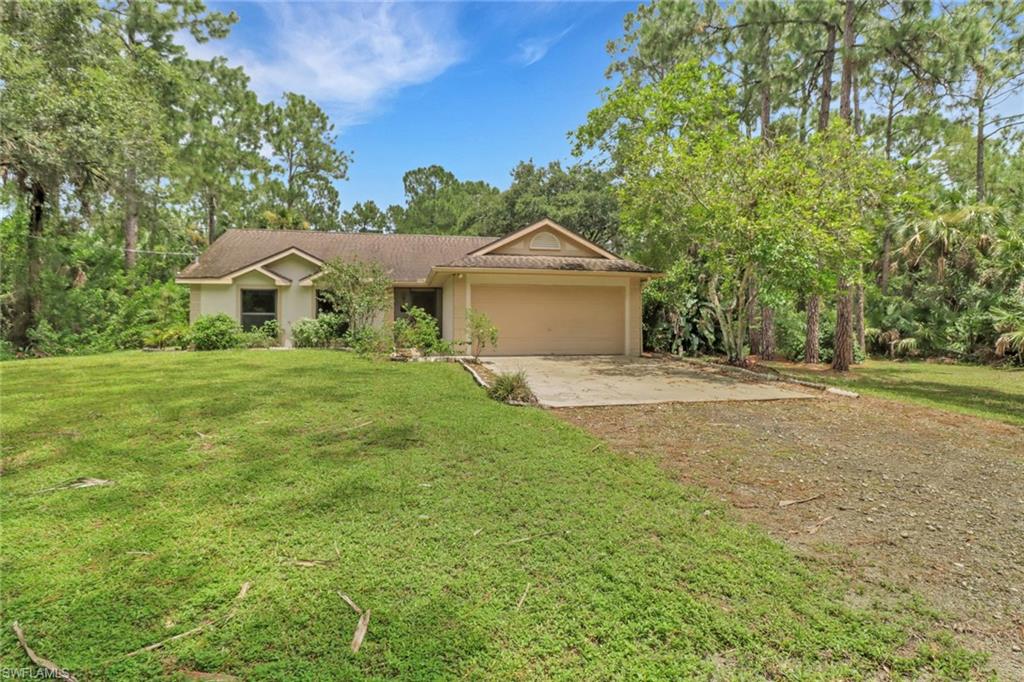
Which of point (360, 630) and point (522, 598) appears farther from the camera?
point (522, 598)

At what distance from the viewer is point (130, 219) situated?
1711 centimetres

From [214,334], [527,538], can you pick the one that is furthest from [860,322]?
[214,334]

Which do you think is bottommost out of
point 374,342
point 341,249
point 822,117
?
point 374,342

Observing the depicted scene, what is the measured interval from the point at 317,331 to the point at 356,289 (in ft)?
7.66

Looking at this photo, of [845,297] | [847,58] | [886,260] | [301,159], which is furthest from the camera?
[301,159]

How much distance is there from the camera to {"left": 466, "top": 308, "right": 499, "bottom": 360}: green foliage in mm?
12789

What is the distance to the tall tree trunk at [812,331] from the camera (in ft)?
45.1

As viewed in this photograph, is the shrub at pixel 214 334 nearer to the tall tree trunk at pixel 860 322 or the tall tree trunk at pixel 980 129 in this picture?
the tall tree trunk at pixel 860 322

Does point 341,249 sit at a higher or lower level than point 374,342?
higher

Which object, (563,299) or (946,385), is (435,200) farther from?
(946,385)

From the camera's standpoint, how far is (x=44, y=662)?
1.94 meters

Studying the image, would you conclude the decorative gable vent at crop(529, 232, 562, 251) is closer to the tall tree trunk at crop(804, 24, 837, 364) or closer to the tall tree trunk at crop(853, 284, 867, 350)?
the tall tree trunk at crop(804, 24, 837, 364)

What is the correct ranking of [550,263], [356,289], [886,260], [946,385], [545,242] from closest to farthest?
[946,385] < [356,289] < [550,263] < [545,242] < [886,260]

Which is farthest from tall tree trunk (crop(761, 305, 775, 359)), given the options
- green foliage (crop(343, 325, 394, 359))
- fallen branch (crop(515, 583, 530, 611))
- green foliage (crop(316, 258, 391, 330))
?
fallen branch (crop(515, 583, 530, 611))
